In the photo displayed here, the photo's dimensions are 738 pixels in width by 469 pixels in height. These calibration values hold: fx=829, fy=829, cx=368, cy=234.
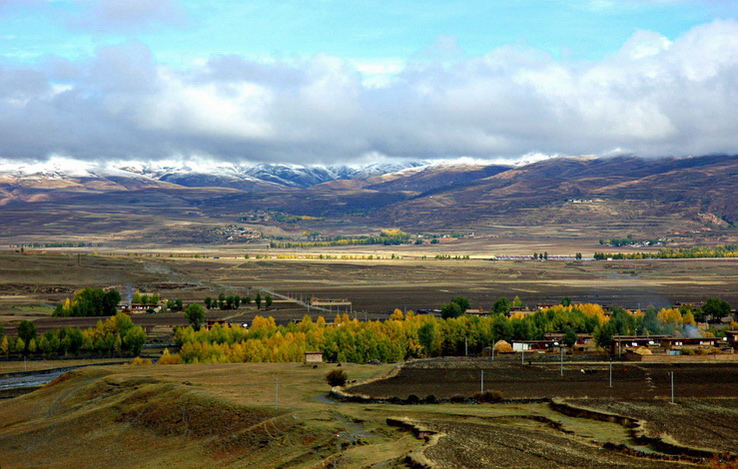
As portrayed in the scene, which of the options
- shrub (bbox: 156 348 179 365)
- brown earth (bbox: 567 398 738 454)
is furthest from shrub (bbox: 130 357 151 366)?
brown earth (bbox: 567 398 738 454)

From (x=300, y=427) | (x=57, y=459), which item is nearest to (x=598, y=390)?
(x=300, y=427)

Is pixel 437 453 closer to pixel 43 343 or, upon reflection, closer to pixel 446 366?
pixel 446 366

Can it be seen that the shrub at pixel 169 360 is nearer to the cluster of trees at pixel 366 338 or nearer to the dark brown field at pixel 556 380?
the cluster of trees at pixel 366 338

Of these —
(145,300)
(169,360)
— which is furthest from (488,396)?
(145,300)

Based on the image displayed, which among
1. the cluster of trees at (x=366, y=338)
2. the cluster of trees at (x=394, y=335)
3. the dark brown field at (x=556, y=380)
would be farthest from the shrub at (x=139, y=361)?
the dark brown field at (x=556, y=380)

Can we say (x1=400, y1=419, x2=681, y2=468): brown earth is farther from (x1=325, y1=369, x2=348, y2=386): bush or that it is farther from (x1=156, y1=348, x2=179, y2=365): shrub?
(x1=156, y1=348, x2=179, y2=365): shrub
